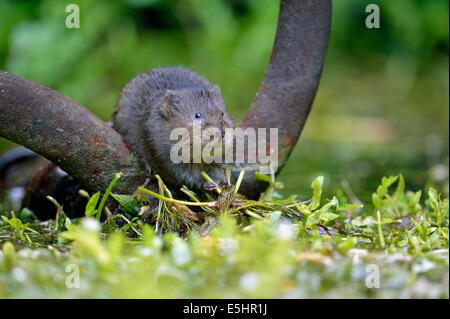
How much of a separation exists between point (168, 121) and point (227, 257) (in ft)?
3.79

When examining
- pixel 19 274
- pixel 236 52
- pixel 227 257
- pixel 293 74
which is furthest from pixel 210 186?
pixel 236 52

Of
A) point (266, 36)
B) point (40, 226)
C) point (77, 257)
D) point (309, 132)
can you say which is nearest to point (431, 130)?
point (309, 132)

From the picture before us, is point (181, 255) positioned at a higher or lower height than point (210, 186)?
lower

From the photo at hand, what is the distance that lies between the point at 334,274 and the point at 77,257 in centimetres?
111

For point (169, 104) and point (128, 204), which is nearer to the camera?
point (128, 204)

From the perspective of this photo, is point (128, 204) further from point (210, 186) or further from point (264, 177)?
point (264, 177)

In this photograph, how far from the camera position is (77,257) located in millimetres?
2705

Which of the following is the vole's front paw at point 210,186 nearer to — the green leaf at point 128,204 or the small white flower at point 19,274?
the green leaf at point 128,204

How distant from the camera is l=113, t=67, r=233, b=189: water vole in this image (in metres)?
3.49

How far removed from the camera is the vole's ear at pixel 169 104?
140 inches

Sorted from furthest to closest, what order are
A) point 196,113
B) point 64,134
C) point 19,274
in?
point 196,113
point 64,134
point 19,274

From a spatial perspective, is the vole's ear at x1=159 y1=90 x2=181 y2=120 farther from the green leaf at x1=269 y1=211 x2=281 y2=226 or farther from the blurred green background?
the blurred green background

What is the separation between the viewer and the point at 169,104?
3.61m
